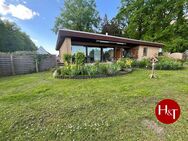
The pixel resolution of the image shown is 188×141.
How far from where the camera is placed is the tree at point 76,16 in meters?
29.3

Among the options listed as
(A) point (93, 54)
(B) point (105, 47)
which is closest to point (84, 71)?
(A) point (93, 54)

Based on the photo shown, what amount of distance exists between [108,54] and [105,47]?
1130mm

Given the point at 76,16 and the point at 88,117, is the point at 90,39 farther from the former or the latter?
the point at 76,16

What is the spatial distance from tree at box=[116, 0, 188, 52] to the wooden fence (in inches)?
748

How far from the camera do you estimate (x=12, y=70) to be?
9.62 metres

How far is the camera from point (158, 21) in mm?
24641

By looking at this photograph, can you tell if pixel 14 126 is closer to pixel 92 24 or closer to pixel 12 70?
pixel 12 70

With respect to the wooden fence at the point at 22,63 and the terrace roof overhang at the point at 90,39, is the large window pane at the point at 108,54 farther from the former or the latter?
the wooden fence at the point at 22,63

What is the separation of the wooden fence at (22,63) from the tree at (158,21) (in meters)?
19.0

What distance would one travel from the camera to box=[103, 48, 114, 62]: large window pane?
15420 mm

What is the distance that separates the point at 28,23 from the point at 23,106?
22.0 meters

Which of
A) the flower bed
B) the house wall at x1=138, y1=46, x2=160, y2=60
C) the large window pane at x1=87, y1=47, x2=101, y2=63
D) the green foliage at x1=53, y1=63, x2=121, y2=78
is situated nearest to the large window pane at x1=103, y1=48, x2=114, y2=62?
the large window pane at x1=87, y1=47, x2=101, y2=63

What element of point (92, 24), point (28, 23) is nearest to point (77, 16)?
point (92, 24)

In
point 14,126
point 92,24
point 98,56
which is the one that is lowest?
point 14,126
